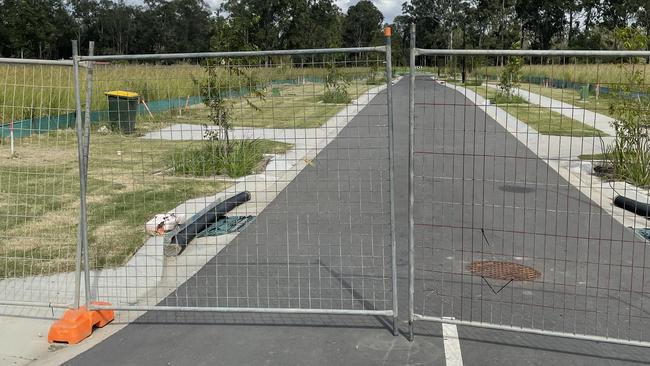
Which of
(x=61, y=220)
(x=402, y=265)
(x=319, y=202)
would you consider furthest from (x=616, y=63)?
(x=61, y=220)

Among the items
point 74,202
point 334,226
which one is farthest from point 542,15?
point 74,202

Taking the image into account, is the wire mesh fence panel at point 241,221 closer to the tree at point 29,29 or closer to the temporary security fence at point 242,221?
the temporary security fence at point 242,221

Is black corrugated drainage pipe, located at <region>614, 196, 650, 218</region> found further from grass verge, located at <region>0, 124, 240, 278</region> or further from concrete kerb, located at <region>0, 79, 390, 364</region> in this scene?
grass verge, located at <region>0, 124, 240, 278</region>

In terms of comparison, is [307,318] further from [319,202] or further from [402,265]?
[319,202]

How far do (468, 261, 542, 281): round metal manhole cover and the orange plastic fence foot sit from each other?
3465 mm

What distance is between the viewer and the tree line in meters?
67.9

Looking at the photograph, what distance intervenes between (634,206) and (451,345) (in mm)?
5135

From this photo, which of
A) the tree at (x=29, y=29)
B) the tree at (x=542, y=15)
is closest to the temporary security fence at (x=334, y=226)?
the tree at (x=29, y=29)

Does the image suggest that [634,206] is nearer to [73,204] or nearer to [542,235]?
[542,235]

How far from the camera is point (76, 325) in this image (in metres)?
4.62

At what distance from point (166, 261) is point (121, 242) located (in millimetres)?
798

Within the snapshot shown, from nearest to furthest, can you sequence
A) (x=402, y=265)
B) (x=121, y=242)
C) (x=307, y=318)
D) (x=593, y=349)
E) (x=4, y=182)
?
(x=593, y=349), (x=307, y=318), (x=402, y=265), (x=121, y=242), (x=4, y=182)

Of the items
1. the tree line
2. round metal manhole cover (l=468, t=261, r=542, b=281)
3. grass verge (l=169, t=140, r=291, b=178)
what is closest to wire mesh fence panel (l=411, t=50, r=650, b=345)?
round metal manhole cover (l=468, t=261, r=542, b=281)

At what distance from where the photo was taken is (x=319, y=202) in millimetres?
9156
